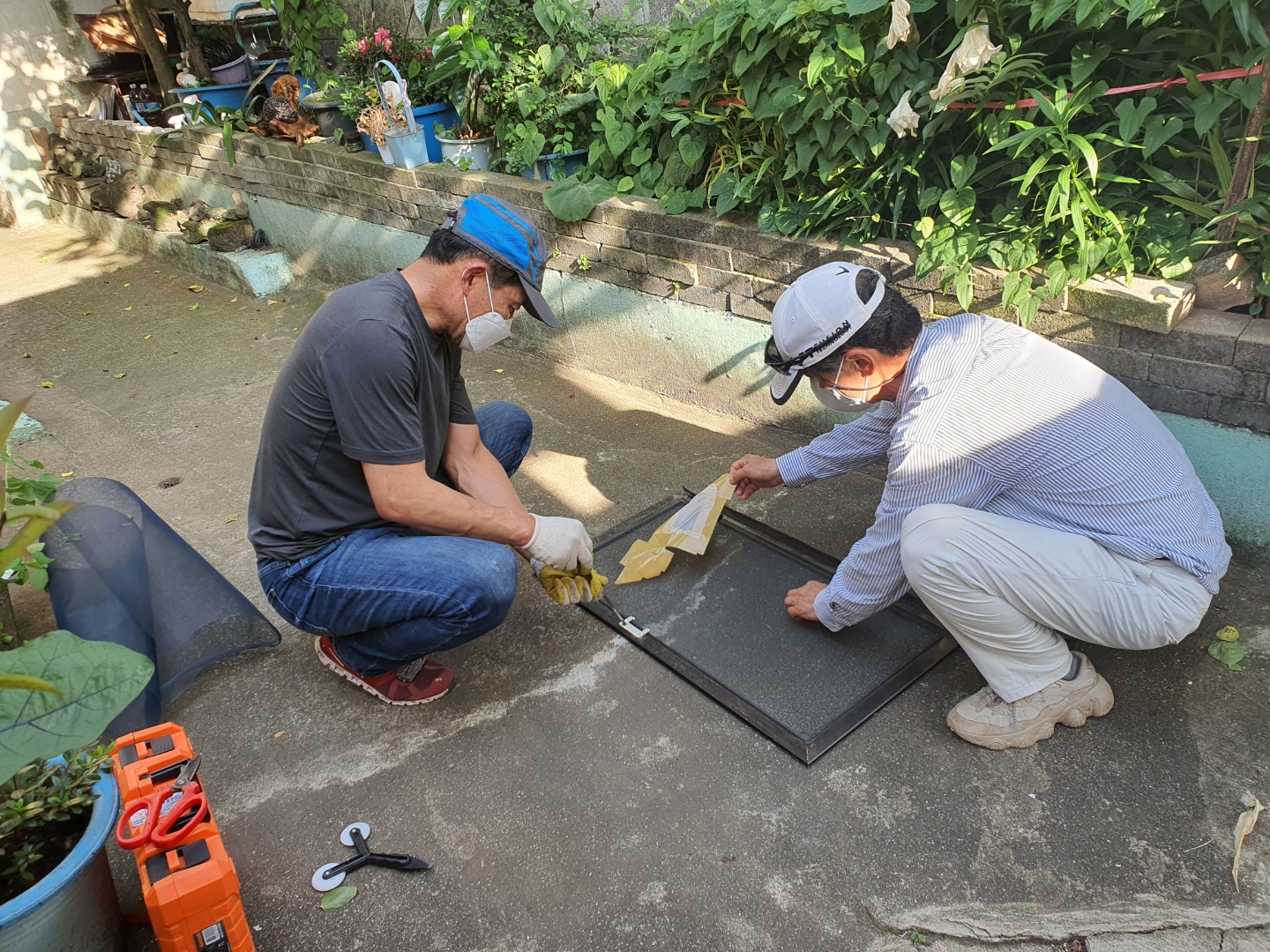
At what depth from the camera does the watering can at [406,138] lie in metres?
4.77

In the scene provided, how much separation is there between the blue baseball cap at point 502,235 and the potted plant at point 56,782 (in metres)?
1.11

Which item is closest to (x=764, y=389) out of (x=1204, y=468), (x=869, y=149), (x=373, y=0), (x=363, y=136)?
(x=869, y=149)

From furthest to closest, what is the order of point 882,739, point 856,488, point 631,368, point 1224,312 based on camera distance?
point 631,368
point 856,488
point 1224,312
point 882,739

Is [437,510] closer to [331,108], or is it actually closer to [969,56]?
[969,56]

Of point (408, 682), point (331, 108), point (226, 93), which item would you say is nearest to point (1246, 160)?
point (408, 682)

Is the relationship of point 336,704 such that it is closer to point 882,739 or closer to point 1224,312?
point 882,739

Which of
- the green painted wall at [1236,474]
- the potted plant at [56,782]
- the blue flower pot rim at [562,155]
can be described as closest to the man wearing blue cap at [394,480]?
the potted plant at [56,782]

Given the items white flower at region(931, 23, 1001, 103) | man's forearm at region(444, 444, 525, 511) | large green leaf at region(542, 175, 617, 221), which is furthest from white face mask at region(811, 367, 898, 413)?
large green leaf at region(542, 175, 617, 221)

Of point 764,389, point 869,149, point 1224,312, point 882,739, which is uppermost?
point 869,149

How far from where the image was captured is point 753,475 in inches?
113

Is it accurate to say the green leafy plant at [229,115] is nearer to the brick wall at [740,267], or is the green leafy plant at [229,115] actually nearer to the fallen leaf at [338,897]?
the brick wall at [740,267]

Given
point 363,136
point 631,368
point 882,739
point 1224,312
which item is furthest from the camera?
point 363,136

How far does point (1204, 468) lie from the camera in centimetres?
263

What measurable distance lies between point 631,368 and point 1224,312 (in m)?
2.40
